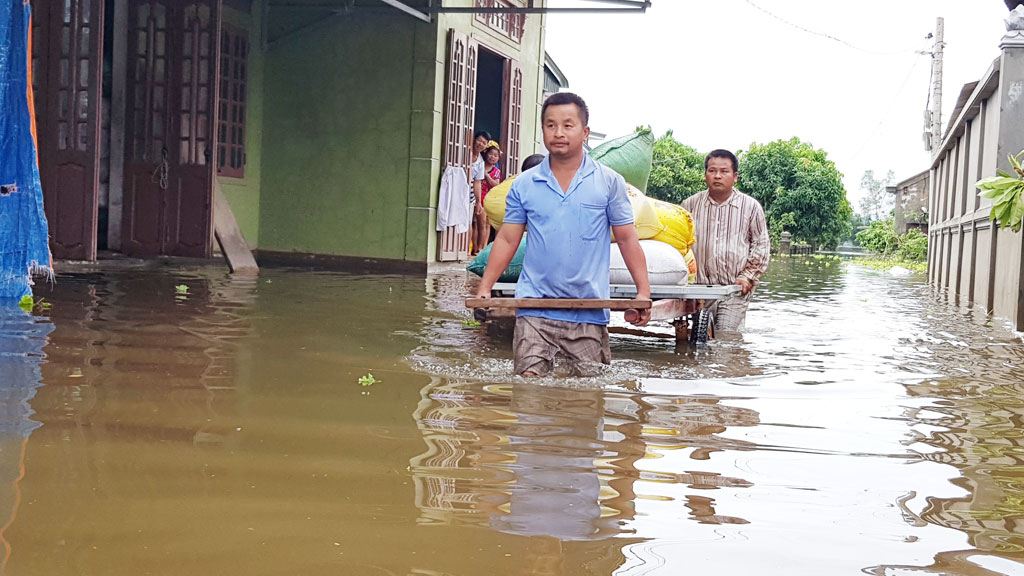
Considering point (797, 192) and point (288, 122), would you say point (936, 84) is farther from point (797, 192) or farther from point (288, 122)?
point (288, 122)

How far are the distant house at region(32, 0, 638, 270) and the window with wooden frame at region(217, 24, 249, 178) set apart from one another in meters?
0.02

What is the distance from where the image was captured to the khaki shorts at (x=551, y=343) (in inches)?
191

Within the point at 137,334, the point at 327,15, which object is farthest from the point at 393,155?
the point at 137,334

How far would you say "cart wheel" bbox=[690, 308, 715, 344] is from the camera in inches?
265

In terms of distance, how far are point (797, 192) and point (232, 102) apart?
32997mm

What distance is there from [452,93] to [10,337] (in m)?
8.77

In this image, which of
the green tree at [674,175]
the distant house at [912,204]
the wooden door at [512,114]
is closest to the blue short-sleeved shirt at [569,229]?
the wooden door at [512,114]

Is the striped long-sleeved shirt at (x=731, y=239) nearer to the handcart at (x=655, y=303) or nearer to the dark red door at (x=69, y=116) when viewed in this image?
the handcart at (x=655, y=303)

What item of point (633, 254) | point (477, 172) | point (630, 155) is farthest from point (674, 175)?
point (633, 254)

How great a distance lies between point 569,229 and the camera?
4770 millimetres

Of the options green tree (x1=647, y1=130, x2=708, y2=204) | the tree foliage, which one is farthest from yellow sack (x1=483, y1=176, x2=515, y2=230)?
green tree (x1=647, y1=130, x2=708, y2=204)

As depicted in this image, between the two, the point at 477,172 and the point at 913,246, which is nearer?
the point at 477,172

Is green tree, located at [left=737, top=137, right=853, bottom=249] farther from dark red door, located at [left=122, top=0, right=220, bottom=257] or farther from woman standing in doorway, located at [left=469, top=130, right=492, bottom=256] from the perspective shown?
dark red door, located at [left=122, top=0, right=220, bottom=257]

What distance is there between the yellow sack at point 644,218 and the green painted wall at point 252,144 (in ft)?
25.3
